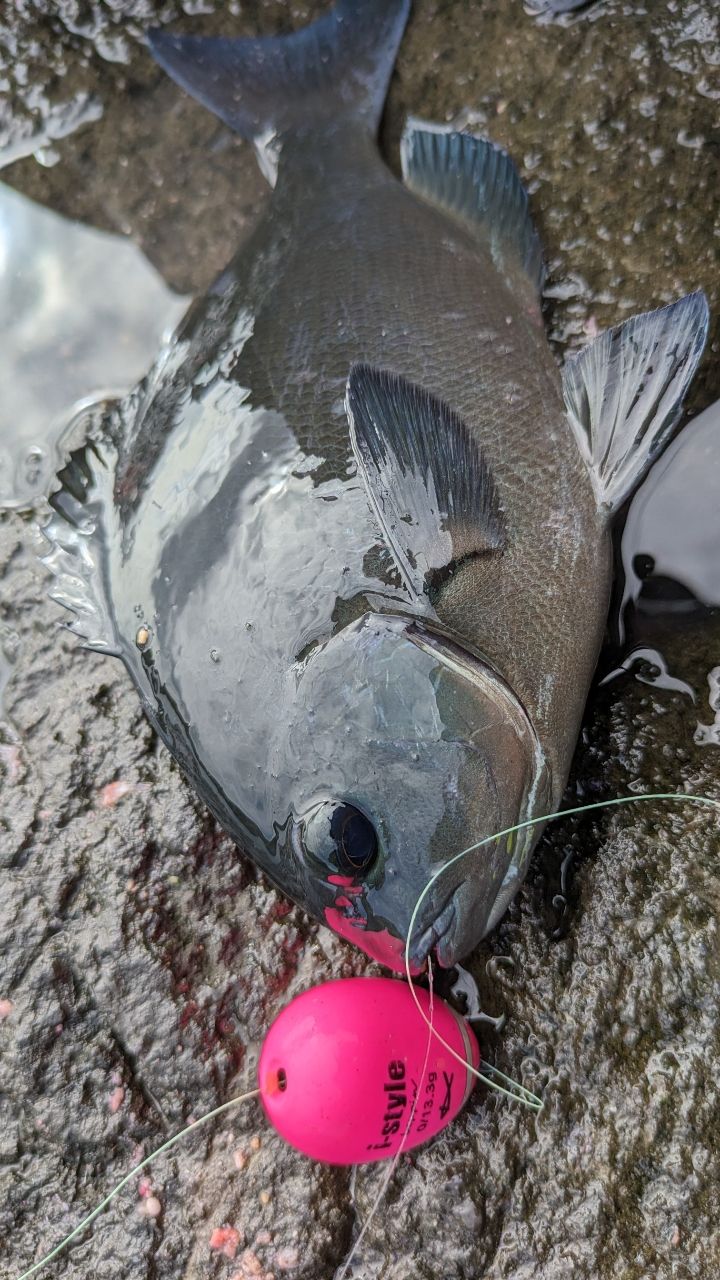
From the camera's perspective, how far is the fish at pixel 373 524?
194cm

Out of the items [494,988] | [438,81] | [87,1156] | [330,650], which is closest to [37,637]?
[330,650]

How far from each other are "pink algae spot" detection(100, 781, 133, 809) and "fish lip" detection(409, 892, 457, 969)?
3.64 feet

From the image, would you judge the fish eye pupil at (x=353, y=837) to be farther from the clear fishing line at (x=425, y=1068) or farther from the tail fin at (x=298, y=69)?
the tail fin at (x=298, y=69)

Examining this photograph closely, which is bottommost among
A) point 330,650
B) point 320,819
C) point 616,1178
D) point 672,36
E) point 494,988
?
point 616,1178

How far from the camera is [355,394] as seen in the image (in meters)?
2.02

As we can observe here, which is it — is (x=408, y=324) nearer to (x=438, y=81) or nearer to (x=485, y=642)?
(x=485, y=642)

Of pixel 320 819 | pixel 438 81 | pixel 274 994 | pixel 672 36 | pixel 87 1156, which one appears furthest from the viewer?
pixel 438 81

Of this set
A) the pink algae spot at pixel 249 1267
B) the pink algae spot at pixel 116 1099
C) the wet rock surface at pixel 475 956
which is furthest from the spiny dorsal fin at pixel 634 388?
the pink algae spot at pixel 249 1267

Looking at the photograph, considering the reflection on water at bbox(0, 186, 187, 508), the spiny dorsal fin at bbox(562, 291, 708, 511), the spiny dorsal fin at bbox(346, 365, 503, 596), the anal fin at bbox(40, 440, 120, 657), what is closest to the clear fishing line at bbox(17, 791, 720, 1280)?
the spiny dorsal fin at bbox(346, 365, 503, 596)

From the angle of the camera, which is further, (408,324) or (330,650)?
(408,324)

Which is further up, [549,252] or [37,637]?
[549,252]

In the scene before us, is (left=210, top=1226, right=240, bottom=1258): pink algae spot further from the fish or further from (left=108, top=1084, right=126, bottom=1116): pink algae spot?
the fish

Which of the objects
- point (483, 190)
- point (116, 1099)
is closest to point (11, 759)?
point (116, 1099)

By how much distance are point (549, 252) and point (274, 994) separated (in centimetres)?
246
